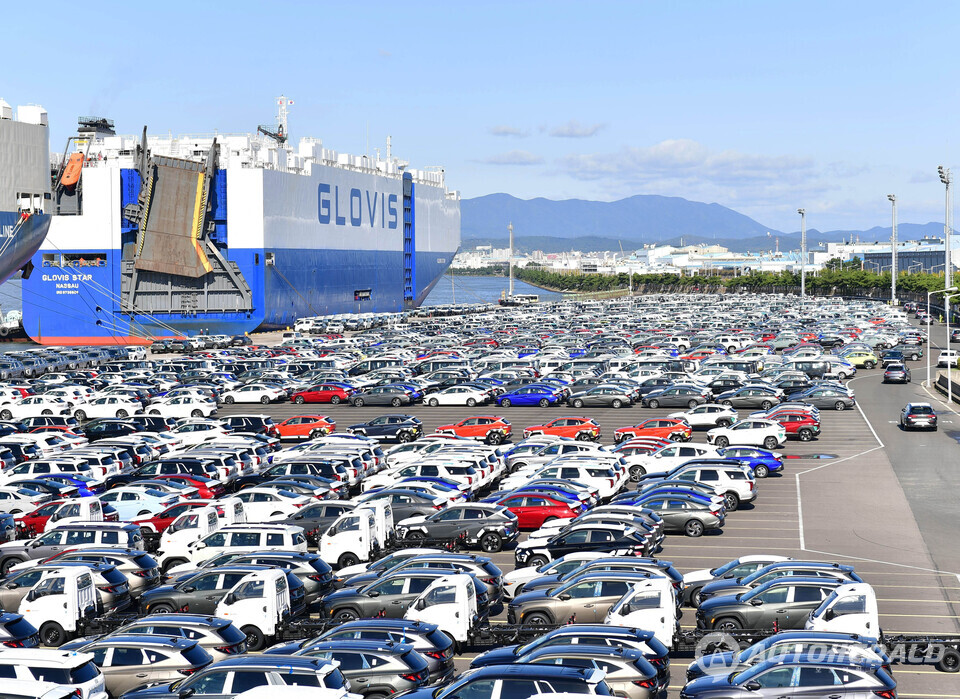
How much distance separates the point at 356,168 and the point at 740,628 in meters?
113

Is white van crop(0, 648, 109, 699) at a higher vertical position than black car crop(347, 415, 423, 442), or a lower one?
higher

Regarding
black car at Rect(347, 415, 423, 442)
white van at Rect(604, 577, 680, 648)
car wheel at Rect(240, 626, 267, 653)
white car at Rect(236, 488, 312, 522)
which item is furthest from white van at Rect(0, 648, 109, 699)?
black car at Rect(347, 415, 423, 442)

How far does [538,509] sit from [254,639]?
9.51 meters

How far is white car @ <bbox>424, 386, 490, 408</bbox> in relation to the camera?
48.1 meters

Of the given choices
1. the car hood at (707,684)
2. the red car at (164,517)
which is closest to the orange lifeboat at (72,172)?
the red car at (164,517)

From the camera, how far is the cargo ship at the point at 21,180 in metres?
52.9

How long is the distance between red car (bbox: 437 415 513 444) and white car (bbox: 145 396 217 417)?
41.2 feet

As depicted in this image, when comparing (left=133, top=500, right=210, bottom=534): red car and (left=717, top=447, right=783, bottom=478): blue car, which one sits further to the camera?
(left=717, top=447, right=783, bottom=478): blue car

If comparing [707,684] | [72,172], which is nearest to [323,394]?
[707,684]

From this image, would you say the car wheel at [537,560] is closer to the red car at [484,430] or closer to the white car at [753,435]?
the white car at [753,435]

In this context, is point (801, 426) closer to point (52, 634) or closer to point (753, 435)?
point (753, 435)

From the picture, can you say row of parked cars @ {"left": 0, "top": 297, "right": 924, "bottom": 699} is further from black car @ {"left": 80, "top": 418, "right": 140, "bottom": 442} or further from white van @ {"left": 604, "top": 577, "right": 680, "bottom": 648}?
black car @ {"left": 80, "top": 418, "right": 140, "bottom": 442}

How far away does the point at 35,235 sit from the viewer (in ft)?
186

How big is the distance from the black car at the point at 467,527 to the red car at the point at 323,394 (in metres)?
26.6
